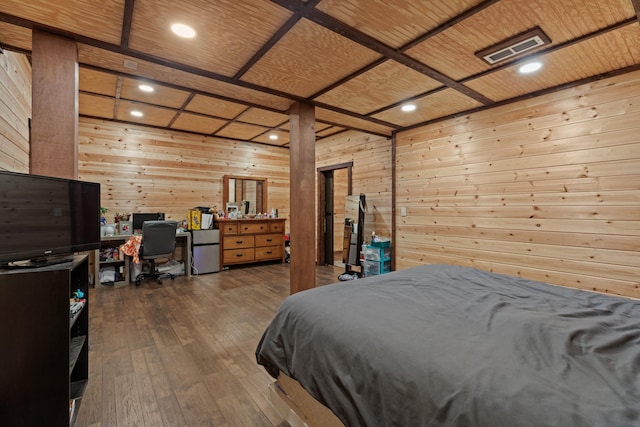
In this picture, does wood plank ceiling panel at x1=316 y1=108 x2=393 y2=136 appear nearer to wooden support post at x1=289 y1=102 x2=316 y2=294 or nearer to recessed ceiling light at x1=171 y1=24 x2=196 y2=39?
wooden support post at x1=289 y1=102 x2=316 y2=294

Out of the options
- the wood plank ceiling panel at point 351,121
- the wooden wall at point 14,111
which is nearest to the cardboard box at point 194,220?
the wooden wall at point 14,111

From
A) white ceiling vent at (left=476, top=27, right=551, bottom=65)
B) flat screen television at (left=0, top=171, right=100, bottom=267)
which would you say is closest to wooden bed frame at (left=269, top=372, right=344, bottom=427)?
flat screen television at (left=0, top=171, right=100, bottom=267)

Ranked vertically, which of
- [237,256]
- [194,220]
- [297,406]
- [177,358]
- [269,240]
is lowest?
[177,358]

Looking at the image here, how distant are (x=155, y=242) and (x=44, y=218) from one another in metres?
3.05

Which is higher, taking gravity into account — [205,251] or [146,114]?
[146,114]

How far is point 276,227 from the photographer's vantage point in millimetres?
6207

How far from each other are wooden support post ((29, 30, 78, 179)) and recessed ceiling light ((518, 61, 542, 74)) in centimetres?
376

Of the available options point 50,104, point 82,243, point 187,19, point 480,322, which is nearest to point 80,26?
point 50,104

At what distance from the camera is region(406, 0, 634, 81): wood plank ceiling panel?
1.84 metres

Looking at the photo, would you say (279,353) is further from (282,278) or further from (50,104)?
(282,278)

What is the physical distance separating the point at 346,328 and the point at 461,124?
3.62 m

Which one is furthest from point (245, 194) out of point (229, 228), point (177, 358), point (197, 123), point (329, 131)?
point (177, 358)

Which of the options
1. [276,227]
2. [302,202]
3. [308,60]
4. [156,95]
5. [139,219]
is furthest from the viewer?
[276,227]

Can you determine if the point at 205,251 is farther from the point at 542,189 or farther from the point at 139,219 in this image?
the point at 542,189
